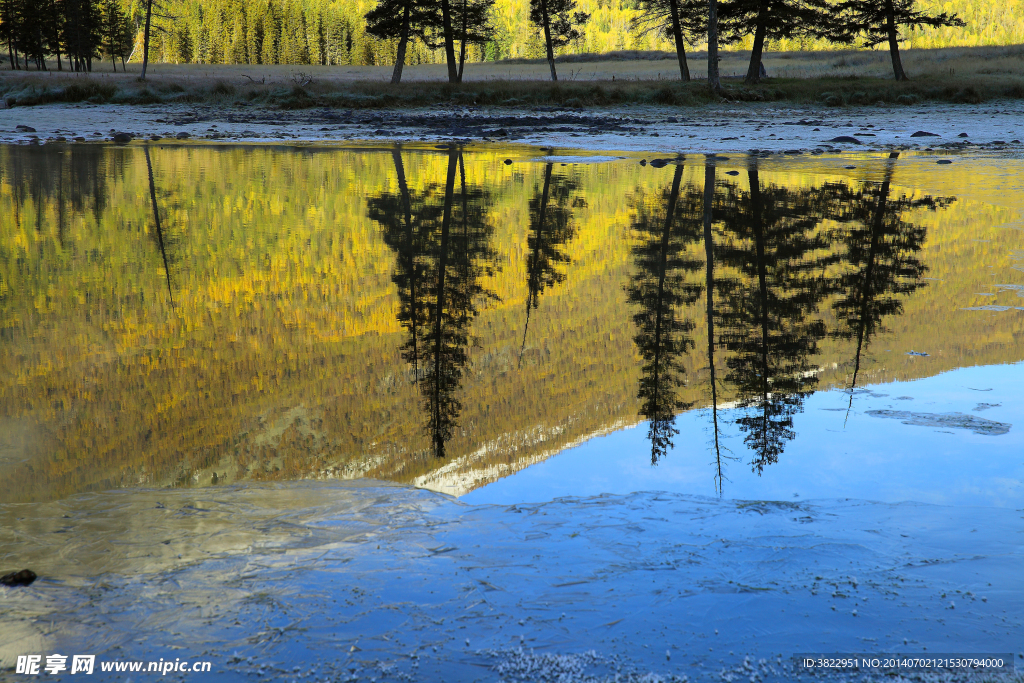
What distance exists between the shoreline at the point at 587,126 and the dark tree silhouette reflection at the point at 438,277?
9.66m

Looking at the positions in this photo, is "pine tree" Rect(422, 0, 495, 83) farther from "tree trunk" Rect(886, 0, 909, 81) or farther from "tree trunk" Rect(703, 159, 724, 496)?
"tree trunk" Rect(703, 159, 724, 496)

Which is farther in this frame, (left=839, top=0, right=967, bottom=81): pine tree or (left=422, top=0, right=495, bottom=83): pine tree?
(left=422, top=0, right=495, bottom=83): pine tree

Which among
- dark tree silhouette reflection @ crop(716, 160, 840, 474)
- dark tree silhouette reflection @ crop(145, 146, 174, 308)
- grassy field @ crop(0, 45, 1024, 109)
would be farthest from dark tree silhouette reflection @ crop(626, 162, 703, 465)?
grassy field @ crop(0, 45, 1024, 109)

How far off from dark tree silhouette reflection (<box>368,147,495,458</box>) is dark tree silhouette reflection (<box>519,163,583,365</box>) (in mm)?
390

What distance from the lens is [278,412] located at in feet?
13.2

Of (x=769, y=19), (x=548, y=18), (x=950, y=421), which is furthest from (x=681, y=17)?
(x=950, y=421)

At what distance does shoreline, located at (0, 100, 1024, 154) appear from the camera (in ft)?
65.7

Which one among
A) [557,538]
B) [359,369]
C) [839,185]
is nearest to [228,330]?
[359,369]

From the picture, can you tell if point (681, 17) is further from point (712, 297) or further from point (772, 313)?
point (772, 313)

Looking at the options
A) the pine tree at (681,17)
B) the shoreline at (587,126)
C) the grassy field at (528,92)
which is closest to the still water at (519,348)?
the shoreline at (587,126)

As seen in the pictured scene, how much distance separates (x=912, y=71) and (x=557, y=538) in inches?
1808

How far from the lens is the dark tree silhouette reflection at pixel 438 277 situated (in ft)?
14.5

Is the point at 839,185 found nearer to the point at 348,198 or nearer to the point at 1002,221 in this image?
the point at 1002,221

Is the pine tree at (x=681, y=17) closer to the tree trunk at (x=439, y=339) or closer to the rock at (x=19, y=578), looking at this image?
the tree trunk at (x=439, y=339)
